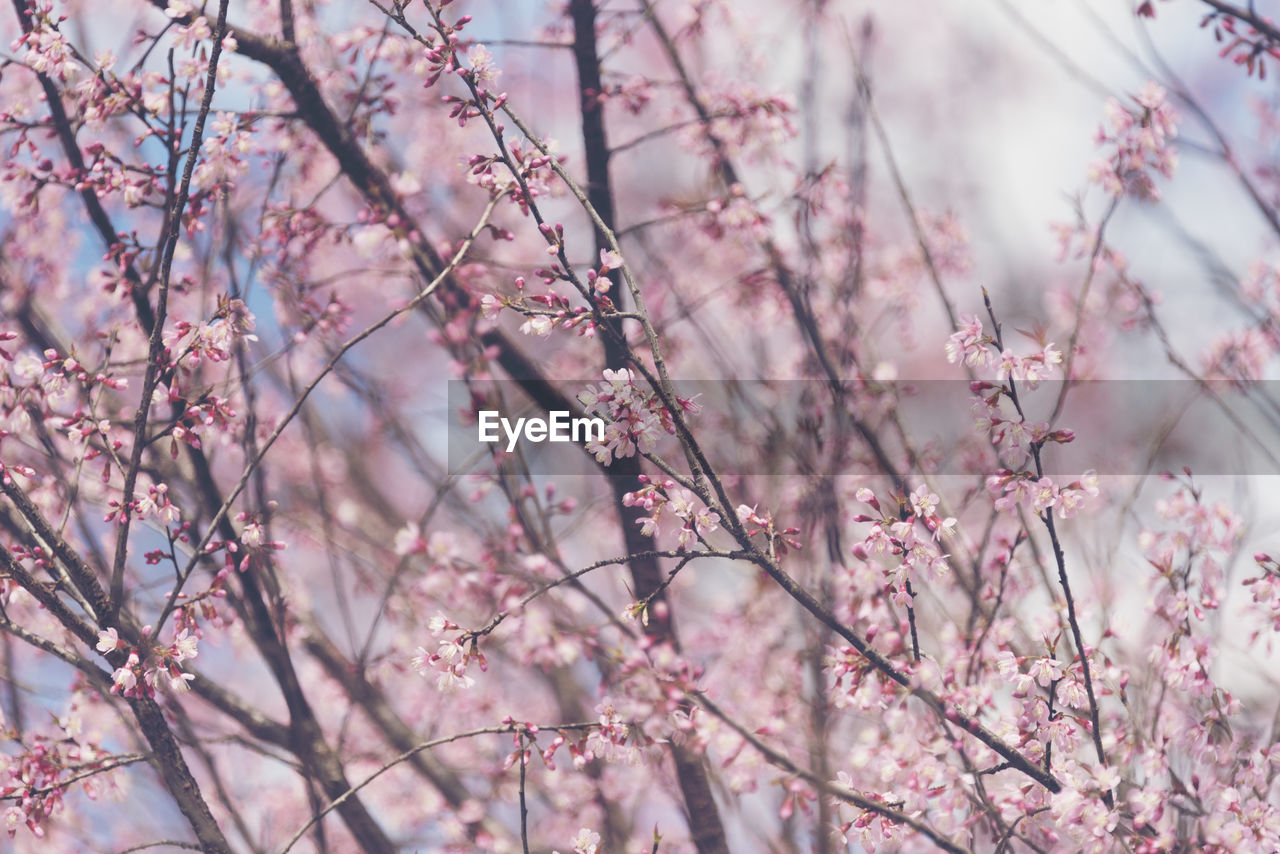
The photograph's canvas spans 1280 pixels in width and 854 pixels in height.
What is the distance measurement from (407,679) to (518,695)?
1116mm

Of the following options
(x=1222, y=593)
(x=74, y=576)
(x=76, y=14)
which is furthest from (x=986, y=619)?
(x=76, y=14)

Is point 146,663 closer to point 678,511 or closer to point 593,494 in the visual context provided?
point 678,511

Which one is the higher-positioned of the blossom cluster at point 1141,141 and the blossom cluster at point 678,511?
the blossom cluster at point 1141,141

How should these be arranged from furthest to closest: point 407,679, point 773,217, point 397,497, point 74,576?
point 397,497 < point 407,679 < point 773,217 < point 74,576

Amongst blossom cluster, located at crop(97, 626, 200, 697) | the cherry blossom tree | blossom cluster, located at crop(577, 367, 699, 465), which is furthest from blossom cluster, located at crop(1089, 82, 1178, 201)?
blossom cluster, located at crop(97, 626, 200, 697)

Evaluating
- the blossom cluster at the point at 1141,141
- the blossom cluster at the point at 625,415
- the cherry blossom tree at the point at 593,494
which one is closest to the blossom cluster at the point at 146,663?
the cherry blossom tree at the point at 593,494

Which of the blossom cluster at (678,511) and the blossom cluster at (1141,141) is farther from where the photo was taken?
the blossom cluster at (1141,141)

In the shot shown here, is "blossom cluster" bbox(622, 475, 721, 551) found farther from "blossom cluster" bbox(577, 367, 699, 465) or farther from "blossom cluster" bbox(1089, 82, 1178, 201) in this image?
"blossom cluster" bbox(1089, 82, 1178, 201)

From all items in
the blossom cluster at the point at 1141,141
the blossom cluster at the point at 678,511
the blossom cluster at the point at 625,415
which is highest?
the blossom cluster at the point at 1141,141

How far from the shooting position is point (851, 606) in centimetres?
331

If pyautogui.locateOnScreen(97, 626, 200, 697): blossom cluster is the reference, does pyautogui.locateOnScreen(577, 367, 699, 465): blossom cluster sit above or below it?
above

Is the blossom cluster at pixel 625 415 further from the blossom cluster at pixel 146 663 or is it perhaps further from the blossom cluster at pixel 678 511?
the blossom cluster at pixel 146 663

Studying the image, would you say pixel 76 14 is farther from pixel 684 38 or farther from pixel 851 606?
pixel 851 606

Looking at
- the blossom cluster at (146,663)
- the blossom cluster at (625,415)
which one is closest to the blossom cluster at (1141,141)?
the blossom cluster at (625,415)
